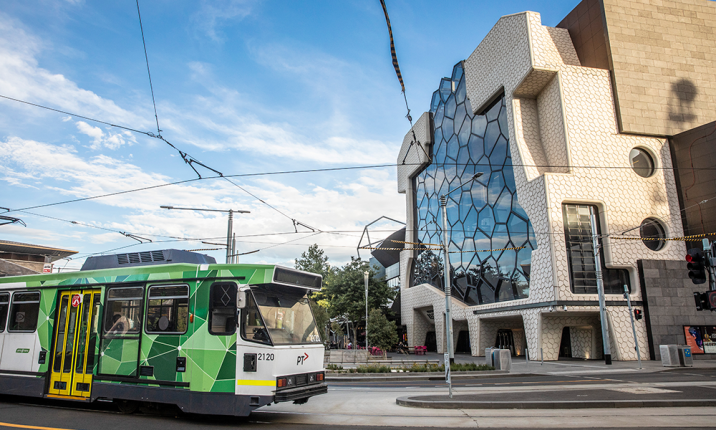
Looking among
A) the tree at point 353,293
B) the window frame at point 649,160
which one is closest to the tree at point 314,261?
the tree at point 353,293

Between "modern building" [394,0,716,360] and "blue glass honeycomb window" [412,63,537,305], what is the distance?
6.3 inches

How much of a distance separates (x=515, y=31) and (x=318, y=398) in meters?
29.8

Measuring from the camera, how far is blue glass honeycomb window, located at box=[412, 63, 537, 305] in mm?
33000

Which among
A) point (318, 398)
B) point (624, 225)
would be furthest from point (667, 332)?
point (318, 398)

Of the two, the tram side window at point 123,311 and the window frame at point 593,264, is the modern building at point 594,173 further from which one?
the tram side window at point 123,311

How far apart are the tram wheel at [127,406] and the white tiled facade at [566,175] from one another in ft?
78.2

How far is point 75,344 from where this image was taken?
31.8 feet

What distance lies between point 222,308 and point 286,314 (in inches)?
46.2

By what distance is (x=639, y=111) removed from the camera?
3117cm

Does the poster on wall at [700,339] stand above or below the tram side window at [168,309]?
below

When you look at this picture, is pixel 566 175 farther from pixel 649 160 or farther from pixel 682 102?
pixel 682 102

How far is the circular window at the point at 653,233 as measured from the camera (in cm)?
2977

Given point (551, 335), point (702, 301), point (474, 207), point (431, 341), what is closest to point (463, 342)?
point (431, 341)

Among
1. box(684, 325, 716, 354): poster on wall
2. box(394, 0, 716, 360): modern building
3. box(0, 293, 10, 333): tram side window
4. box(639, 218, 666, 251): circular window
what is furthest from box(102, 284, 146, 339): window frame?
box(684, 325, 716, 354): poster on wall
